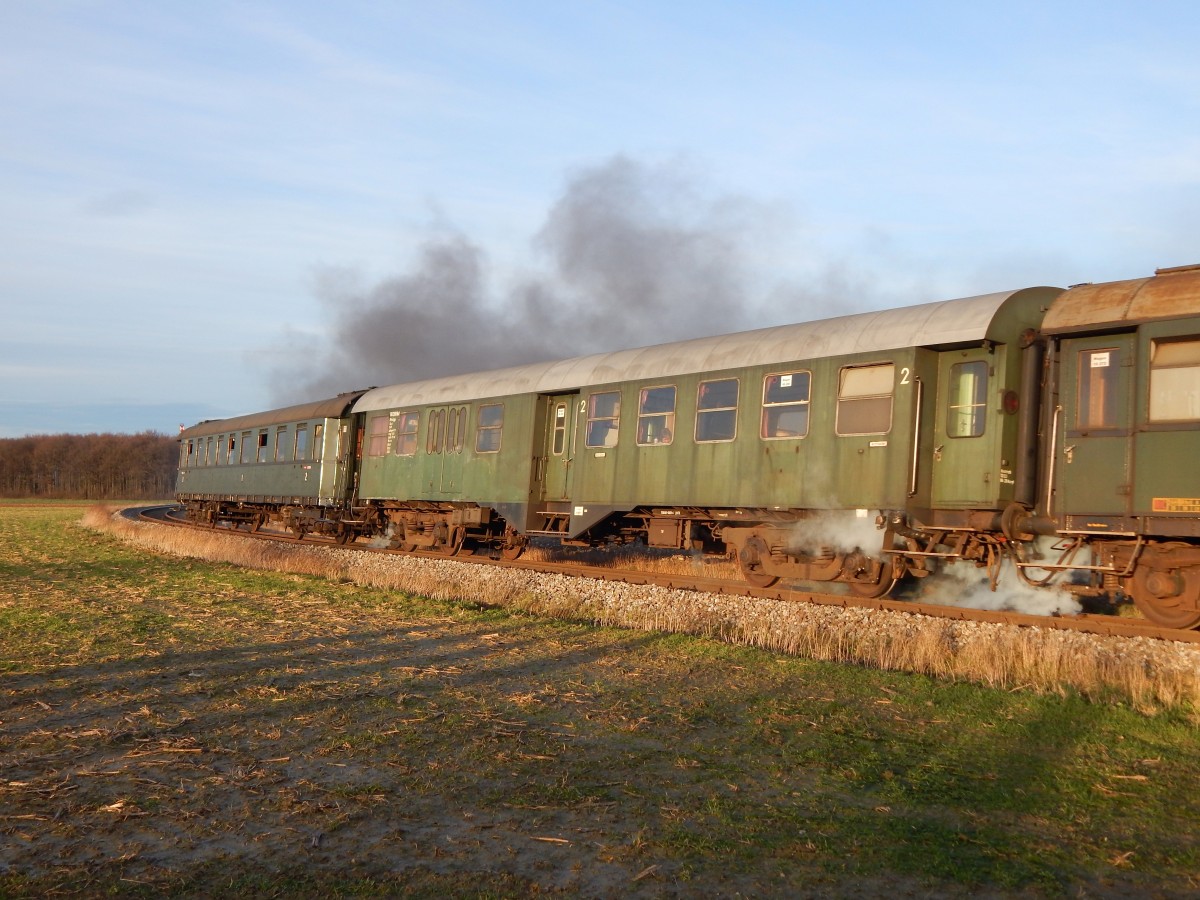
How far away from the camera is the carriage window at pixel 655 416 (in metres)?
15.2

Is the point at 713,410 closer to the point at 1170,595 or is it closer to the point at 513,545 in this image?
the point at 1170,595

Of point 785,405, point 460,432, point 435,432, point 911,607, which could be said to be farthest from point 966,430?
point 435,432

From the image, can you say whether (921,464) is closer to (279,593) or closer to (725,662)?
(725,662)

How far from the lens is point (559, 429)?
1777 cm

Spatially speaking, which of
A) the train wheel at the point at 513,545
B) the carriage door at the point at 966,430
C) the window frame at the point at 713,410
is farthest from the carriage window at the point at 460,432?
the carriage door at the point at 966,430

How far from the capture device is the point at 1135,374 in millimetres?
10008

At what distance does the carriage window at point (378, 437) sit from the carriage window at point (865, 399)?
503 inches

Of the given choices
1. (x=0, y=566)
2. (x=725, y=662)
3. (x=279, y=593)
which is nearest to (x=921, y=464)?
(x=725, y=662)

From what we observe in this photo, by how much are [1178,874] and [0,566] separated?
18295 mm

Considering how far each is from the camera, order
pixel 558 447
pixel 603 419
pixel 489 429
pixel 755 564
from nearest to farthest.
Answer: pixel 755 564
pixel 603 419
pixel 558 447
pixel 489 429

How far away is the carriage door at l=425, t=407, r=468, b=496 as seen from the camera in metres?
19.9

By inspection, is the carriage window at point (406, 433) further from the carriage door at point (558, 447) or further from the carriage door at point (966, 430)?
the carriage door at point (966, 430)

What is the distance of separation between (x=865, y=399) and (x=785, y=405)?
4.24ft

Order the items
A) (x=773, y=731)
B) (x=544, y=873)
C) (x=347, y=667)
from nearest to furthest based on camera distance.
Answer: (x=544, y=873) → (x=773, y=731) → (x=347, y=667)
